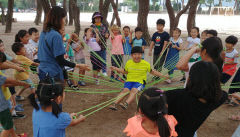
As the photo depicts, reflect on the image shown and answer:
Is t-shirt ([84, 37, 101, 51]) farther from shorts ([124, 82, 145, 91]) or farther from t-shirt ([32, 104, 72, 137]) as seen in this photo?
t-shirt ([32, 104, 72, 137])

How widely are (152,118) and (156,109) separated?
65mm

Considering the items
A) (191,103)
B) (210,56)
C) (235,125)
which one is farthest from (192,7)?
(191,103)

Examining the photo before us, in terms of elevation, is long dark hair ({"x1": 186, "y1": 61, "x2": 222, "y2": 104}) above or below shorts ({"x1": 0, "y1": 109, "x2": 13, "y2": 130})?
above

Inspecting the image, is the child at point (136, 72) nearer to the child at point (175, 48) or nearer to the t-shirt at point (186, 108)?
the child at point (175, 48)

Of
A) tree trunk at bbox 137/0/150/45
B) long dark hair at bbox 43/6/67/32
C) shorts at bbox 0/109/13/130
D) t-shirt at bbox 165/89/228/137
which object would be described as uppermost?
tree trunk at bbox 137/0/150/45

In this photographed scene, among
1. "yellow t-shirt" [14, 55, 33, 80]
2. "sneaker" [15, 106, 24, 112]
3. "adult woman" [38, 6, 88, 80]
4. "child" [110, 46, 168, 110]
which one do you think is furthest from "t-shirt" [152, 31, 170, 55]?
"sneaker" [15, 106, 24, 112]

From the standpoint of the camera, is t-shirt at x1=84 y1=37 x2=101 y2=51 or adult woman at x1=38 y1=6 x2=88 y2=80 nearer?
adult woman at x1=38 y1=6 x2=88 y2=80

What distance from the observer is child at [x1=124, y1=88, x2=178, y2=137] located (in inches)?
49.7

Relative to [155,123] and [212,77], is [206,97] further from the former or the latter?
[155,123]

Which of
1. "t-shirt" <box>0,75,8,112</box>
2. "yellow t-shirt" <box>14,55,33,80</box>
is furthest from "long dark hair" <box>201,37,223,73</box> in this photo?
"yellow t-shirt" <box>14,55,33,80</box>

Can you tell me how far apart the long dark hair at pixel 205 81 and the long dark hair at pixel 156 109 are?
23 centimetres

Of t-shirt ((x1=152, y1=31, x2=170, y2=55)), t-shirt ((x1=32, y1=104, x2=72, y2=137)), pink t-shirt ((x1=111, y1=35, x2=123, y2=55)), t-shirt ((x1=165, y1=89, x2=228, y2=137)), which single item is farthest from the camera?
pink t-shirt ((x1=111, y1=35, x2=123, y2=55))

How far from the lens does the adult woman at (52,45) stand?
80.7 inches

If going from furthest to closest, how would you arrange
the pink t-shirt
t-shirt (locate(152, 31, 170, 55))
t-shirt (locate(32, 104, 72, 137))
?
1. the pink t-shirt
2. t-shirt (locate(152, 31, 170, 55))
3. t-shirt (locate(32, 104, 72, 137))
